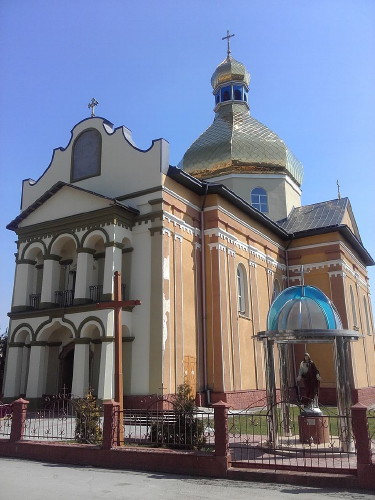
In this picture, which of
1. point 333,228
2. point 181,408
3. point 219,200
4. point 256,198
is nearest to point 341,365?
point 181,408

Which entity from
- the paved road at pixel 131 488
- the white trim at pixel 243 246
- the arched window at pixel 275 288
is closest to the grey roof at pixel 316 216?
the white trim at pixel 243 246

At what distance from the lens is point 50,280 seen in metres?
18.1

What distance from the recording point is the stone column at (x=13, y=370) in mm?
17516

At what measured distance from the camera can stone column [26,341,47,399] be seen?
55.5ft

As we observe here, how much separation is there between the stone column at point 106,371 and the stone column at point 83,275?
1.98 metres

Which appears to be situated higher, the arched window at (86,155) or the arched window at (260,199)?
the arched window at (260,199)

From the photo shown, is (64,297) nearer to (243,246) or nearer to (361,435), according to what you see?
(243,246)

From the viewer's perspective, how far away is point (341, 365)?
10.5 metres

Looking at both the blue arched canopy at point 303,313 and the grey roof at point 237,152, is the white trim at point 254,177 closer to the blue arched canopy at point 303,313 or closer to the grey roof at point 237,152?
the grey roof at point 237,152

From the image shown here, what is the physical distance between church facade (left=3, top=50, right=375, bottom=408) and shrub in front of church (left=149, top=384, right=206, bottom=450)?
5.42 metres

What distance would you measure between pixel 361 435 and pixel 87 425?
5833 millimetres

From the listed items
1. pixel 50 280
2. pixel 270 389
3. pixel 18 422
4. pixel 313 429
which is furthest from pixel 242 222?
pixel 18 422

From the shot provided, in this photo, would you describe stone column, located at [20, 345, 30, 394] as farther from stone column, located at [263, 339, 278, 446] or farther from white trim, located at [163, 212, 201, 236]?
stone column, located at [263, 339, 278, 446]

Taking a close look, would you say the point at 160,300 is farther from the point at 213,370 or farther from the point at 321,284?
the point at 321,284
